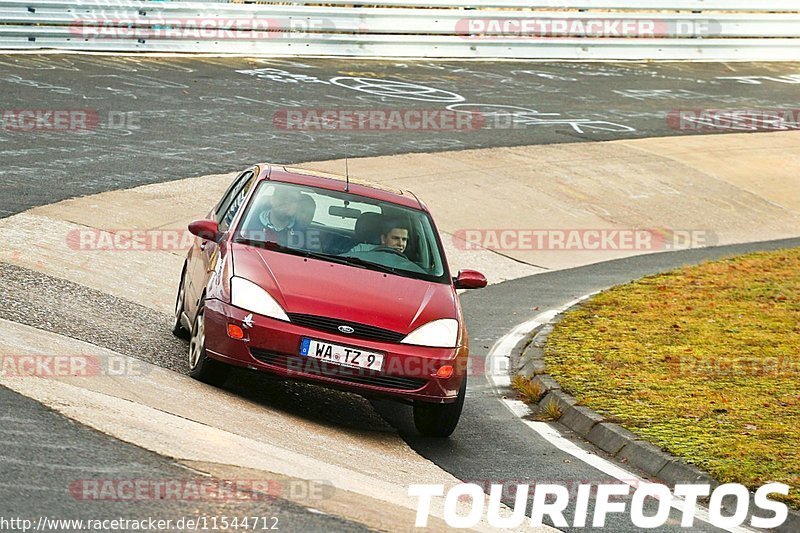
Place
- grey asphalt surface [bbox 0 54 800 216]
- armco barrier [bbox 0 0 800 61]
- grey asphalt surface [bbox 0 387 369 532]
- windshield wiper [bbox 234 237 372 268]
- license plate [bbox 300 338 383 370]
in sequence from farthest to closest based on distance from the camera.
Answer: armco barrier [bbox 0 0 800 61] → grey asphalt surface [bbox 0 54 800 216] → windshield wiper [bbox 234 237 372 268] → license plate [bbox 300 338 383 370] → grey asphalt surface [bbox 0 387 369 532]

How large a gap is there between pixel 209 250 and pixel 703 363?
4.32 m

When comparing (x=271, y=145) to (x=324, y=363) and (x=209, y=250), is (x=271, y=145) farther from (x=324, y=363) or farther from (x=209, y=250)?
(x=324, y=363)

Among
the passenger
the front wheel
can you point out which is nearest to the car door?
the front wheel

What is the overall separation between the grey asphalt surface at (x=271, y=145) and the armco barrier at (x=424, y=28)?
2.49 feet


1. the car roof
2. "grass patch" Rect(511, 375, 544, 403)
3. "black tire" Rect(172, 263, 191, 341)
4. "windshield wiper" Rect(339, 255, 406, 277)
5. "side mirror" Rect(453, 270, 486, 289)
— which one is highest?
the car roof

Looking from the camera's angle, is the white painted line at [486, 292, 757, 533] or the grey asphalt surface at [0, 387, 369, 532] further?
the white painted line at [486, 292, 757, 533]

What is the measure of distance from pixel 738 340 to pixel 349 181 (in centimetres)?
414

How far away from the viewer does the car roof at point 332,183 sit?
32.9 ft

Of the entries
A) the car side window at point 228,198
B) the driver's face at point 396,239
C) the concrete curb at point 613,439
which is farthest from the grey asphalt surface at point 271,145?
the driver's face at point 396,239

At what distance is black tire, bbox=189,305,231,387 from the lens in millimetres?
8789

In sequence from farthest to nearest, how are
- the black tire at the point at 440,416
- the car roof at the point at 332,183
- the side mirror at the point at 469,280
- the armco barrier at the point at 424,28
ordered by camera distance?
the armco barrier at the point at 424,28
the car roof at the point at 332,183
the side mirror at the point at 469,280
the black tire at the point at 440,416

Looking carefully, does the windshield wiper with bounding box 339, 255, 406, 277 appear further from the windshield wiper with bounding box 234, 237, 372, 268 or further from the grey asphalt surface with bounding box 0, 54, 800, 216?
the grey asphalt surface with bounding box 0, 54, 800, 216

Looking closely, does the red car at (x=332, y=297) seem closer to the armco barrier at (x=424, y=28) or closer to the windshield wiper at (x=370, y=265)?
the windshield wiper at (x=370, y=265)

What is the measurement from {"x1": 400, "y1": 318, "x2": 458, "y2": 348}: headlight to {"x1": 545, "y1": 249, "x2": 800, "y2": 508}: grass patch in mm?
1420
